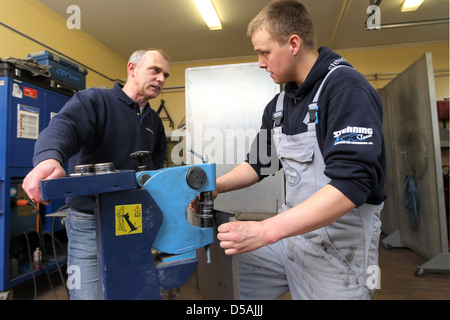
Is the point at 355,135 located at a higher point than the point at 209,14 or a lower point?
lower

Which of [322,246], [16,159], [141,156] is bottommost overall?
[322,246]

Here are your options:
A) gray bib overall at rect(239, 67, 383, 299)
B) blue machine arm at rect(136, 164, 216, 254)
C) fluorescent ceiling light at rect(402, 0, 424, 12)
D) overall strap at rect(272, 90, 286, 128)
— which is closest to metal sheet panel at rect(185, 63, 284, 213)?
overall strap at rect(272, 90, 286, 128)

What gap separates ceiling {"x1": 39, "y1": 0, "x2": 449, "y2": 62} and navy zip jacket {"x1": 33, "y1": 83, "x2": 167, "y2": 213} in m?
2.53

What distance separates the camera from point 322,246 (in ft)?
2.97

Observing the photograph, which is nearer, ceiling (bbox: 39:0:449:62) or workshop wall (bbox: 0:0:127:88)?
workshop wall (bbox: 0:0:127:88)

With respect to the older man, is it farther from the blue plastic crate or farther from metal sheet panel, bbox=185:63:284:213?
the blue plastic crate

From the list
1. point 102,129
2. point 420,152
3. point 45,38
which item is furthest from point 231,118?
point 45,38

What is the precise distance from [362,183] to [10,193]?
8.59 ft

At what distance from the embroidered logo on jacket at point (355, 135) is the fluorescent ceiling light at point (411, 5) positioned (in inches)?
146

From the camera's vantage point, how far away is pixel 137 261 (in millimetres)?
651

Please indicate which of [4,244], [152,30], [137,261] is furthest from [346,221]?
[152,30]

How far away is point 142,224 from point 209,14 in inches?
144

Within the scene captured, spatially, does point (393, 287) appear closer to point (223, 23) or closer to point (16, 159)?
→ point (16, 159)

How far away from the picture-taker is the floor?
91.0 inches
